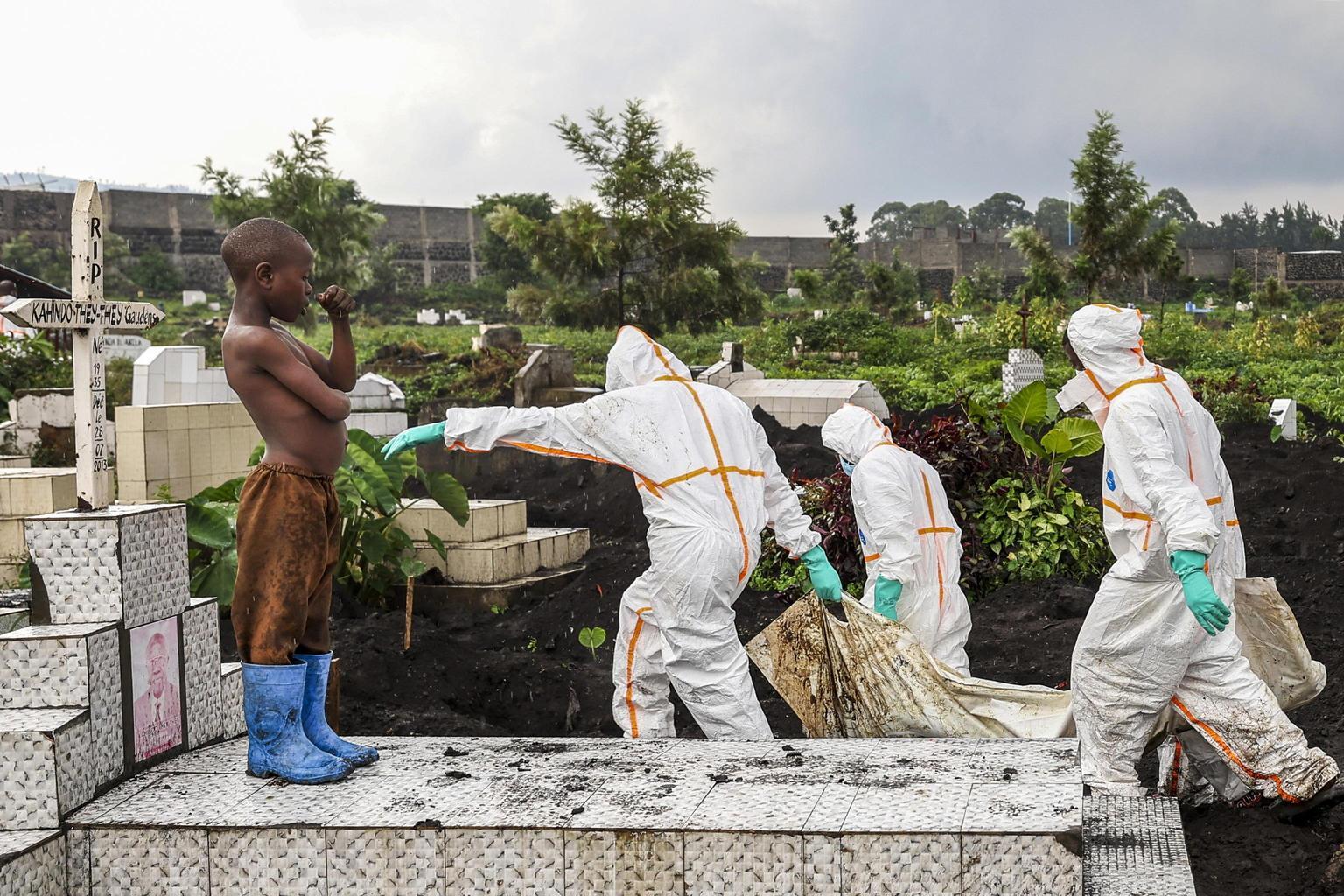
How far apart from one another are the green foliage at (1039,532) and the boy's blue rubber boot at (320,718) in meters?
4.83

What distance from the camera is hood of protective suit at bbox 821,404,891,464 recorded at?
5.58 m

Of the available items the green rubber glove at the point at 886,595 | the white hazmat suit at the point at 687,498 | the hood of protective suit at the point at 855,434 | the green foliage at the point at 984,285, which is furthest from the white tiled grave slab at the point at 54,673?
the green foliage at the point at 984,285

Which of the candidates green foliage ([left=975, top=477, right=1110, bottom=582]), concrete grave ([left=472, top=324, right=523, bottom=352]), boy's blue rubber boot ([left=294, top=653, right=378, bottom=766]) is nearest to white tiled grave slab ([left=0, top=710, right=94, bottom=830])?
boy's blue rubber boot ([left=294, top=653, right=378, bottom=766])

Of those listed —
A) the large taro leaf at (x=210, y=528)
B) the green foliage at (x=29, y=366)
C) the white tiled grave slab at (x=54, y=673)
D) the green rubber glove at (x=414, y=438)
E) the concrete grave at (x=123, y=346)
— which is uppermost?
the concrete grave at (x=123, y=346)

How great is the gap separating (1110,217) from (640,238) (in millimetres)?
8052

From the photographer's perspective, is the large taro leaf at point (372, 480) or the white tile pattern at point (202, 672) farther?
the large taro leaf at point (372, 480)

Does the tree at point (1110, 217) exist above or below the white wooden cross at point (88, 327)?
above

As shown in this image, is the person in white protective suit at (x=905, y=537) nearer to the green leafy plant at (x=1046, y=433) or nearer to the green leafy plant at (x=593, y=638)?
the green leafy plant at (x=593, y=638)

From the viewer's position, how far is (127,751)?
3.69 m

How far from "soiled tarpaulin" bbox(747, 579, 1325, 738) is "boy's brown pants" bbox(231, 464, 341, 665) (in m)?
2.09

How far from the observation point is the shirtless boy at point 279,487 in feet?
11.5

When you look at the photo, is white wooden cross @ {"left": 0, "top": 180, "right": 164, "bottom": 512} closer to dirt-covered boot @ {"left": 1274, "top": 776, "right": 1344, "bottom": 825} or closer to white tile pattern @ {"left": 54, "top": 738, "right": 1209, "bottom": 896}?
white tile pattern @ {"left": 54, "top": 738, "right": 1209, "bottom": 896}

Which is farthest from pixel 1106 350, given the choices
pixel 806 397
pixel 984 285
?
pixel 984 285

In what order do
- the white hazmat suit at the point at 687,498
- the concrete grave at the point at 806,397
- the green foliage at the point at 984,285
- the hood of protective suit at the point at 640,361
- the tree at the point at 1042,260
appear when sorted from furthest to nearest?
the green foliage at the point at 984,285
the tree at the point at 1042,260
the concrete grave at the point at 806,397
the hood of protective suit at the point at 640,361
the white hazmat suit at the point at 687,498
